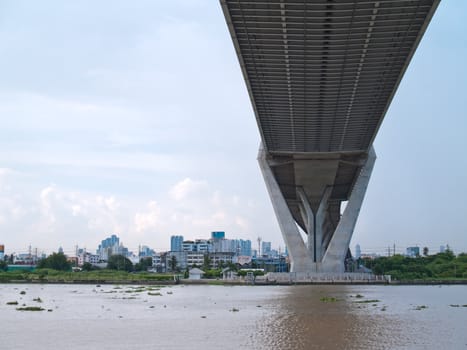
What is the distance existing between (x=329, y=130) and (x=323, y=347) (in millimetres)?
41031

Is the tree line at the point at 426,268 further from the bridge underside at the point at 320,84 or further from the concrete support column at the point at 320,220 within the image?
the bridge underside at the point at 320,84

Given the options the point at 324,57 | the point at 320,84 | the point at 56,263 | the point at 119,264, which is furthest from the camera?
the point at 119,264

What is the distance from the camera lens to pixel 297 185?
237 feet

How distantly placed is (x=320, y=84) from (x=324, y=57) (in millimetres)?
5220

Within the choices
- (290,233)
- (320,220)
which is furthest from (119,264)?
(290,233)

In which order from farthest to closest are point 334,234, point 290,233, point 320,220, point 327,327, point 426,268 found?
point 426,268, point 320,220, point 334,234, point 290,233, point 327,327

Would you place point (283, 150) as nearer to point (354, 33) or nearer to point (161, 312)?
point (354, 33)

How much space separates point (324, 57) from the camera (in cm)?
4016

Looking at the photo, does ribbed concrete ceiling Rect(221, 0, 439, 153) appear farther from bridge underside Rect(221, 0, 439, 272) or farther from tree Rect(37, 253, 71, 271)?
tree Rect(37, 253, 71, 271)

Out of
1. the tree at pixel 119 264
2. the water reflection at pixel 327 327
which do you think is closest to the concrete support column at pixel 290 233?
the water reflection at pixel 327 327

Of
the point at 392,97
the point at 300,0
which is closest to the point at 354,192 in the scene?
the point at 392,97

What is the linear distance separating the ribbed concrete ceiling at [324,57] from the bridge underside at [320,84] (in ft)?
0.19

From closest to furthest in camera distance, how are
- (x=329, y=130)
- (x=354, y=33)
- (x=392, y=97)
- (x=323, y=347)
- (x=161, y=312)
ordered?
(x=323, y=347) < (x=161, y=312) < (x=354, y=33) < (x=392, y=97) < (x=329, y=130)

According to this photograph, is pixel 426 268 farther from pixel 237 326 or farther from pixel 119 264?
pixel 237 326
